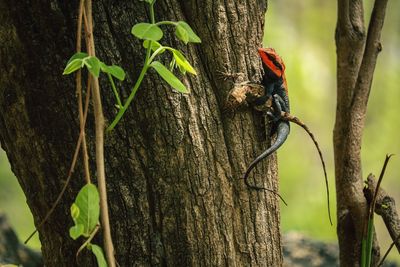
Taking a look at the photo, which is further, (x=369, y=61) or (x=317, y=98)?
(x=317, y=98)

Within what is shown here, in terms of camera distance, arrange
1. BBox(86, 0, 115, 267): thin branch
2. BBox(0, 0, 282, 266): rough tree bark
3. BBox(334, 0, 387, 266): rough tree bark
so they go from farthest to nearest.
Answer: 1. BBox(334, 0, 387, 266): rough tree bark
2. BBox(0, 0, 282, 266): rough tree bark
3. BBox(86, 0, 115, 267): thin branch

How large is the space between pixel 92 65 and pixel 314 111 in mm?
10201

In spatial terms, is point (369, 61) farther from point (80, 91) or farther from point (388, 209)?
point (80, 91)

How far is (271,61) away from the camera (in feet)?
8.30

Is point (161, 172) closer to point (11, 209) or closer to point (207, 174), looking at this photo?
point (207, 174)

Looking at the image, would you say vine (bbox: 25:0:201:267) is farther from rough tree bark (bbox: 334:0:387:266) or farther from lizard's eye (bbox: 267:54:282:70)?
rough tree bark (bbox: 334:0:387:266)

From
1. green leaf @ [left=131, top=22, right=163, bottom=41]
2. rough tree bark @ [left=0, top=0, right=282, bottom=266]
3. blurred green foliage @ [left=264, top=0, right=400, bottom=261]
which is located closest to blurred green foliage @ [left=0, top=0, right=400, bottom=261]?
blurred green foliage @ [left=264, top=0, right=400, bottom=261]

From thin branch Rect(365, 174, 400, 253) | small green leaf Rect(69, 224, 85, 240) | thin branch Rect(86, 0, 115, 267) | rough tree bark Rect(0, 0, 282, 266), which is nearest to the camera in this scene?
small green leaf Rect(69, 224, 85, 240)

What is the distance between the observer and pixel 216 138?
6.86 ft

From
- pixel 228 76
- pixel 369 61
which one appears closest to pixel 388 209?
pixel 369 61

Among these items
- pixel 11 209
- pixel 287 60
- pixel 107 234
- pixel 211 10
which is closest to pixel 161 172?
pixel 107 234

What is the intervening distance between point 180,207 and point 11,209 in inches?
327

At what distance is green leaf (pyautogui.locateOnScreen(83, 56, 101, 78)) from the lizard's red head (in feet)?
2.53

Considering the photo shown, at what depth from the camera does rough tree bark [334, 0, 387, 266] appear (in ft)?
9.38
